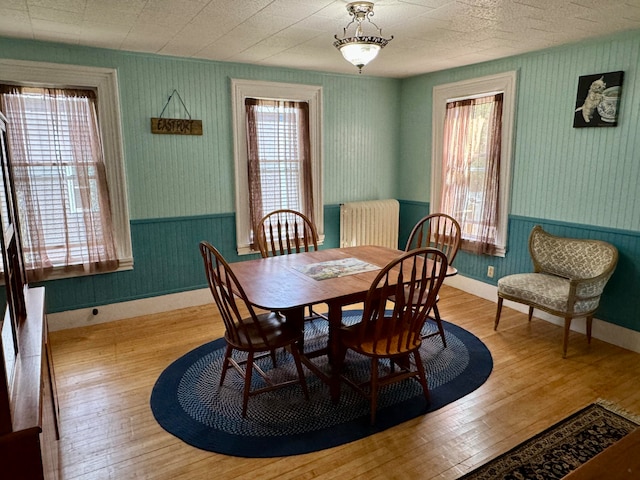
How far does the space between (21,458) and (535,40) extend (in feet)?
12.5

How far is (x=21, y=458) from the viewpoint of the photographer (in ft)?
3.52

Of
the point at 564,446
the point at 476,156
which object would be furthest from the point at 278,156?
the point at 564,446

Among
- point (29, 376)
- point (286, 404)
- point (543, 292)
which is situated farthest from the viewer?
point (543, 292)

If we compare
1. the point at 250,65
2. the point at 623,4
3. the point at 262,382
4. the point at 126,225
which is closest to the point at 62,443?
the point at 262,382

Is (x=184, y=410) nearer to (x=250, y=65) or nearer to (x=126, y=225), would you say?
(x=126, y=225)

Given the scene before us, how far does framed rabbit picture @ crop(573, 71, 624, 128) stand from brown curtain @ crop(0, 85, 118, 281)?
3.87m

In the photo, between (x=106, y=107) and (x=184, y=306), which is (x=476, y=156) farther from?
(x=106, y=107)

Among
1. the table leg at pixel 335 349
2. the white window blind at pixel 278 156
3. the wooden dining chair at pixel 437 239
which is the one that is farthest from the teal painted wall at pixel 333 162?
the table leg at pixel 335 349

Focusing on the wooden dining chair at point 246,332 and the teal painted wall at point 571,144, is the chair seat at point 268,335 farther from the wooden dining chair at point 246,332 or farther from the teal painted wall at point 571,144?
the teal painted wall at point 571,144

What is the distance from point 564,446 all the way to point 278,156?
333 centimetres

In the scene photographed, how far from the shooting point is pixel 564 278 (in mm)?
3469

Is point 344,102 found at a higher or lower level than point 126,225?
higher

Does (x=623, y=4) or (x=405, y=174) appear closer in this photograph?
(x=623, y=4)

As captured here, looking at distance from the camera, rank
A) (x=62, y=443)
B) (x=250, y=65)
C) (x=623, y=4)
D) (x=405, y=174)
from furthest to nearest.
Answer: (x=405, y=174), (x=250, y=65), (x=623, y=4), (x=62, y=443)
